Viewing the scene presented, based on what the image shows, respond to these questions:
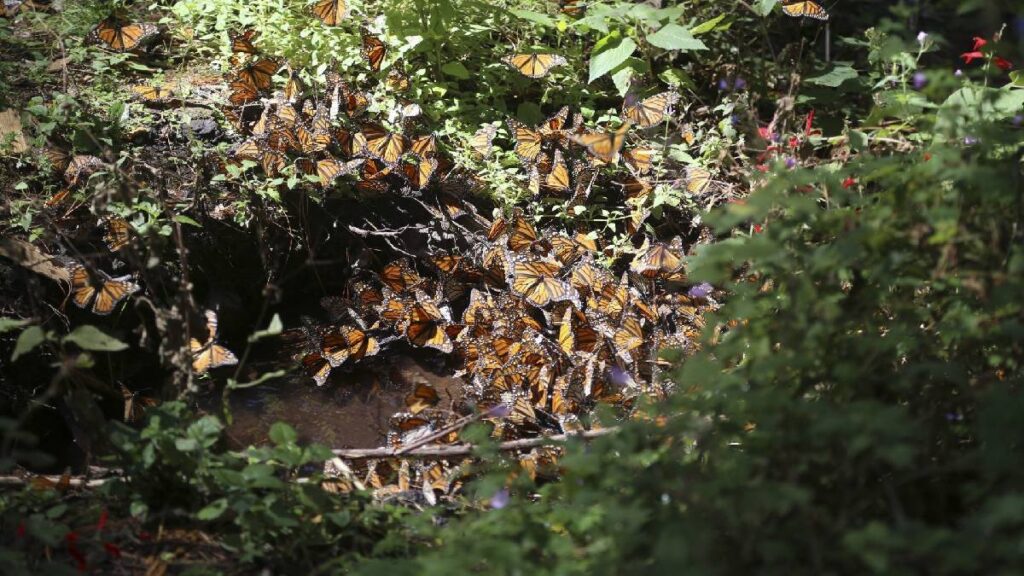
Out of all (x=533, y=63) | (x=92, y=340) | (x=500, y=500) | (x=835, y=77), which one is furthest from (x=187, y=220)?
(x=835, y=77)

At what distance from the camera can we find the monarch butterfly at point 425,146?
12.7ft

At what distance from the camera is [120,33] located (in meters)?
4.17

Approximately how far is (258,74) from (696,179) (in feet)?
6.43

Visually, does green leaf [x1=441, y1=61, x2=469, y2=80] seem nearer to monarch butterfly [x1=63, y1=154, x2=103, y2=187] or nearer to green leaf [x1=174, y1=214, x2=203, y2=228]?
green leaf [x1=174, y1=214, x2=203, y2=228]

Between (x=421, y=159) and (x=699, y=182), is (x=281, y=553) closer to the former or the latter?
(x=421, y=159)

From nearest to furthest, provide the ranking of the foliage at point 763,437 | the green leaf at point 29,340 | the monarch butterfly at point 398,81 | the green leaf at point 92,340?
1. the foliage at point 763,437
2. the green leaf at point 29,340
3. the green leaf at point 92,340
4. the monarch butterfly at point 398,81

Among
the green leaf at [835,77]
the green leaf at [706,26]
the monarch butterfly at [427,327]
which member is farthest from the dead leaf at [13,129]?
the green leaf at [835,77]

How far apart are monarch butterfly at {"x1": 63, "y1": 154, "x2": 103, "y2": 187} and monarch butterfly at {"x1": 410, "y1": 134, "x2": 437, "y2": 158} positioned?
126 cm

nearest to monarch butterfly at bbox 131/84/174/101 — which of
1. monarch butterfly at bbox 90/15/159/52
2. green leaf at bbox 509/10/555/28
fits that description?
monarch butterfly at bbox 90/15/159/52

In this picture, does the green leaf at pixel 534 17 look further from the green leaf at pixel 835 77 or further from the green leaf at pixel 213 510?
the green leaf at pixel 213 510

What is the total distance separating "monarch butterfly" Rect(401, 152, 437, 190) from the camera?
12.5 feet

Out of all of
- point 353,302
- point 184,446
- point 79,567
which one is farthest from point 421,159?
point 79,567

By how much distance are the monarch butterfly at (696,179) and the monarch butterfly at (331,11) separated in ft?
5.47

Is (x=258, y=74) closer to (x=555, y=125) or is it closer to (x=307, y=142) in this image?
(x=307, y=142)
